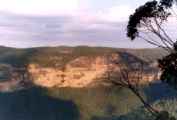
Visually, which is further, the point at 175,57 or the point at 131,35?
the point at 131,35

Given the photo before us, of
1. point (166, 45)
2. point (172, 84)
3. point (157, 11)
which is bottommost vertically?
point (172, 84)

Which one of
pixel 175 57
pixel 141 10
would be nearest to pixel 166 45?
pixel 175 57

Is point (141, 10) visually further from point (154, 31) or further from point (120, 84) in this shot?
point (120, 84)

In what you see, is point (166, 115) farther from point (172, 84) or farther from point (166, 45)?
point (166, 45)

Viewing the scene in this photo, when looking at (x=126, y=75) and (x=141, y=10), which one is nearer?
(x=126, y=75)

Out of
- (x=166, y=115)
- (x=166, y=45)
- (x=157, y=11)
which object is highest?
(x=157, y=11)

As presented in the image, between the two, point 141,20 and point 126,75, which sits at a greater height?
point 141,20

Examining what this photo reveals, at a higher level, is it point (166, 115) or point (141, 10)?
point (141, 10)

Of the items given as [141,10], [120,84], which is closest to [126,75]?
[120,84]
